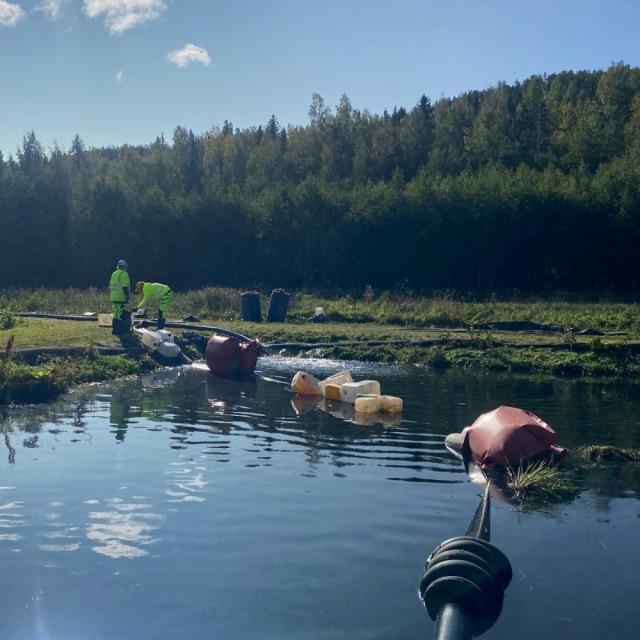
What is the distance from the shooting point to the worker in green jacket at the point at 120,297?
22781 millimetres

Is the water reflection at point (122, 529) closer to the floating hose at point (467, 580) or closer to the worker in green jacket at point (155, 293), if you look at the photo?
the floating hose at point (467, 580)

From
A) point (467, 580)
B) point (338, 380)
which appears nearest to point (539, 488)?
point (467, 580)

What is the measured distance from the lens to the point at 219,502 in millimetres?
9891

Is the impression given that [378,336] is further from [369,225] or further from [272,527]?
[369,225]

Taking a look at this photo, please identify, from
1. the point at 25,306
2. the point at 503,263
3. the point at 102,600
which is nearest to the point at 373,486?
the point at 102,600

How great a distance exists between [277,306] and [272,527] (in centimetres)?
2114

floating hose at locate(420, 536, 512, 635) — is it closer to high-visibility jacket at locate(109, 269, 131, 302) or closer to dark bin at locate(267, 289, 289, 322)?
high-visibility jacket at locate(109, 269, 131, 302)

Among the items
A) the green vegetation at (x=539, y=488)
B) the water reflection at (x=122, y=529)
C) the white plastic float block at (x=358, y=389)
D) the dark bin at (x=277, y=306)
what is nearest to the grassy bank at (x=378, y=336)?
the dark bin at (x=277, y=306)

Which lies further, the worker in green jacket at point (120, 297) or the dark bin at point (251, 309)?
the dark bin at point (251, 309)

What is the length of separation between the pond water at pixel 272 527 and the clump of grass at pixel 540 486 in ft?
0.79

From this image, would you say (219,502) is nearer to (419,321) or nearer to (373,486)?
(373,486)

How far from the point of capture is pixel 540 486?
1055cm

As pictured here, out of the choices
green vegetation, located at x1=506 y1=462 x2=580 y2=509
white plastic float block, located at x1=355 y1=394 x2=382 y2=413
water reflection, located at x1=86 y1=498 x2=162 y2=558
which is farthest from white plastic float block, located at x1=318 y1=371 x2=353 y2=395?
water reflection, located at x1=86 y1=498 x2=162 y2=558

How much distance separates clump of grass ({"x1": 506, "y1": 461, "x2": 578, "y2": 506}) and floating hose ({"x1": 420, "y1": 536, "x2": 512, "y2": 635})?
10.8ft
